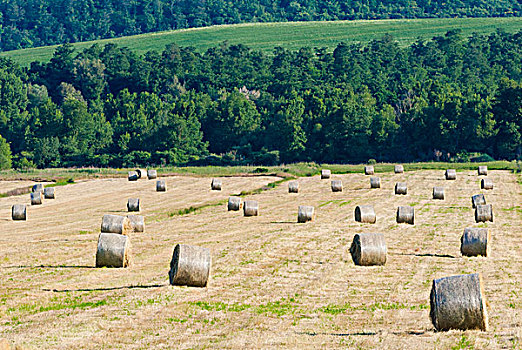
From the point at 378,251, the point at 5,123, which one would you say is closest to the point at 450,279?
the point at 378,251

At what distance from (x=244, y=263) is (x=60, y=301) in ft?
24.0

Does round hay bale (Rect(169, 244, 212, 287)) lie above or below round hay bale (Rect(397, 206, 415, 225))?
above

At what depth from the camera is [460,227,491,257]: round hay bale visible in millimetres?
25891

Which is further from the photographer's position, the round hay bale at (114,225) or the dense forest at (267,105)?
the dense forest at (267,105)

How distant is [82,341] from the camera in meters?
15.7

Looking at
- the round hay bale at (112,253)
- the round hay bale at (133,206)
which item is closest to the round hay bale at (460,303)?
the round hay bale at (112,253)

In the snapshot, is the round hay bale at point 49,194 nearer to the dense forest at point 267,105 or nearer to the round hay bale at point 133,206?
the round hay bale at point 133,206

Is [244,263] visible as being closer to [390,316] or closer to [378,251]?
[378,251]

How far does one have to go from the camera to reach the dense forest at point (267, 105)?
117938mm

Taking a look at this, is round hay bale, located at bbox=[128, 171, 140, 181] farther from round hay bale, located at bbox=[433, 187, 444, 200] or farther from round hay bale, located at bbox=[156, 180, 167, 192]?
round hay bale, located at bbox=[433, 187, 444, 200]

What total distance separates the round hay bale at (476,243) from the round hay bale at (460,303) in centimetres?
1098

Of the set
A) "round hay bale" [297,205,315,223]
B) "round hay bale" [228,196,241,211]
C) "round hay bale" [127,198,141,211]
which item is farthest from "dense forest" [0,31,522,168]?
"round hay bale" [297,205,315,223]

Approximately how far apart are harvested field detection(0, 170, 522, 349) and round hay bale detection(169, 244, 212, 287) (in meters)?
0.34

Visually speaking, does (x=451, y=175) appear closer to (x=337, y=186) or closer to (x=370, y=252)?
(x=337, y=186)
